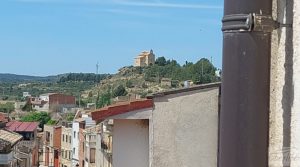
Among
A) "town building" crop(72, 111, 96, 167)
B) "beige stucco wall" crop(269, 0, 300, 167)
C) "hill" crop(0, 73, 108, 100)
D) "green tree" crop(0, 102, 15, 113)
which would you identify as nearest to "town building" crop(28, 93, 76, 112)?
Answer: "green tree" crop(0, 102, 15, 113)

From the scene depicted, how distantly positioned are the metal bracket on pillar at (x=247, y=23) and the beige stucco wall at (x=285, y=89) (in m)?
0.10

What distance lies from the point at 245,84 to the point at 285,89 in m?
0.19

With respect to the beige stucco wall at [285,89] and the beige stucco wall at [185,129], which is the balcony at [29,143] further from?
the beige stucco wall at [285,89]

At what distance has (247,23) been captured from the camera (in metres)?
1.97

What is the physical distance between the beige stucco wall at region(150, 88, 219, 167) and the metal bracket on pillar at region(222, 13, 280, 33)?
8.08 ft

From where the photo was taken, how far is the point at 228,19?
78.5 inches

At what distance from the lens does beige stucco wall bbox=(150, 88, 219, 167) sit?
178 inches

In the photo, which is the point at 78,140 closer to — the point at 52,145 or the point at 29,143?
the point at 29,143

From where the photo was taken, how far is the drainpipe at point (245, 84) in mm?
1969

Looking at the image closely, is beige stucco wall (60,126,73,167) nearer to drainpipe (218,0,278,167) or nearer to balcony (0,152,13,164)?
balcony (0,152,13,164)

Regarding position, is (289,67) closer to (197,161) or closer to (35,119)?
(197,161)

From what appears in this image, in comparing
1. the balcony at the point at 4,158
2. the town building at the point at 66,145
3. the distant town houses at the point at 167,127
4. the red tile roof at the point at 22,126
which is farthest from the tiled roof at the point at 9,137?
the distant town houses at the point at 167,127

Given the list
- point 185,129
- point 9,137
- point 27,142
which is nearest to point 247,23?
point 185,129

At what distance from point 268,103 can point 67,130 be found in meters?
61.1
